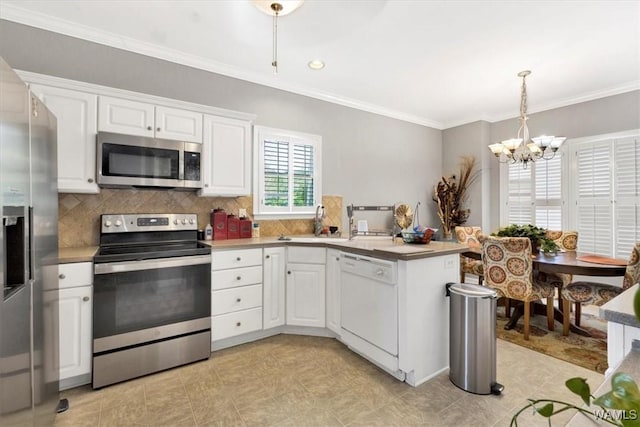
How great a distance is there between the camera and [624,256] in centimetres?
380

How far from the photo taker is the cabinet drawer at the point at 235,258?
264 centimetres

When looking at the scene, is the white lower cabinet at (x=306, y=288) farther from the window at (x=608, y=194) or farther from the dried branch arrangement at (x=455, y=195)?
the window at (x=608, y=194)

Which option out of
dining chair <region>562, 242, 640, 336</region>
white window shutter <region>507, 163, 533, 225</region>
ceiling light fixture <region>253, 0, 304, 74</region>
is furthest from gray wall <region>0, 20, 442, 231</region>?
dining chair <region>562, 242, 640, 336</region>

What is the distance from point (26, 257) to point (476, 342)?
2.60 meters

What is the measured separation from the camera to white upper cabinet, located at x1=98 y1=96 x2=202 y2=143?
2.41m

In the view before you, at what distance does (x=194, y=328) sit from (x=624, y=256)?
16.6ft

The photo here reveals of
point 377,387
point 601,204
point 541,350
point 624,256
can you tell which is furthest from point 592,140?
point 377,387

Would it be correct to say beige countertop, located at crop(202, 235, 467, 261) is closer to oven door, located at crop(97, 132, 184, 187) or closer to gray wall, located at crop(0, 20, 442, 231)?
oven door, located at crop(97, 132, 184, 187)

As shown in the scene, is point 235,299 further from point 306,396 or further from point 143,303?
point 306,396

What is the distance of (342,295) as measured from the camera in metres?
2.73

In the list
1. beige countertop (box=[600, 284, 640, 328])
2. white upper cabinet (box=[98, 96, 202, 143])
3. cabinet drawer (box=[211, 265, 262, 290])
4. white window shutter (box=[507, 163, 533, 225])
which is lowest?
cabinet drawer (box=[211, 265, 262, 290])

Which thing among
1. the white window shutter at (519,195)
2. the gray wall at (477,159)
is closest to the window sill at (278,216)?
the gray wall at (477,159)

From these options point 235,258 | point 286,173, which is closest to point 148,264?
point 235,258

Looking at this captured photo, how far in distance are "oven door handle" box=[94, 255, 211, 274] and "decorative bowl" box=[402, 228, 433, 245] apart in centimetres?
172
